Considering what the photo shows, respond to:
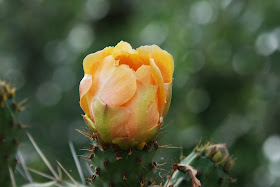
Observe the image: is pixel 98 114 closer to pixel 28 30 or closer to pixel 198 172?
pixel 198 172

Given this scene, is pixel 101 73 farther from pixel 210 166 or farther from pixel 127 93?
pixel 210 166

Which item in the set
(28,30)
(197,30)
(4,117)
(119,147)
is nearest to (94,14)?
(28,30)

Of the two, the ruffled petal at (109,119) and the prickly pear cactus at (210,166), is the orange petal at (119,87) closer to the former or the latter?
the ruffled petal at (109,119)

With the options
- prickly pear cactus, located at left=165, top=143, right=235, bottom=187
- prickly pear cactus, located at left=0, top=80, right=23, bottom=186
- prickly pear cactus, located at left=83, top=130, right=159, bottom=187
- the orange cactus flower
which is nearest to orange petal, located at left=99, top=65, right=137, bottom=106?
the orange cactus flower

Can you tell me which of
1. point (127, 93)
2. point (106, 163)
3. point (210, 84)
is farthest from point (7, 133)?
point (210, 84)

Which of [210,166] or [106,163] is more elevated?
[106,163]
